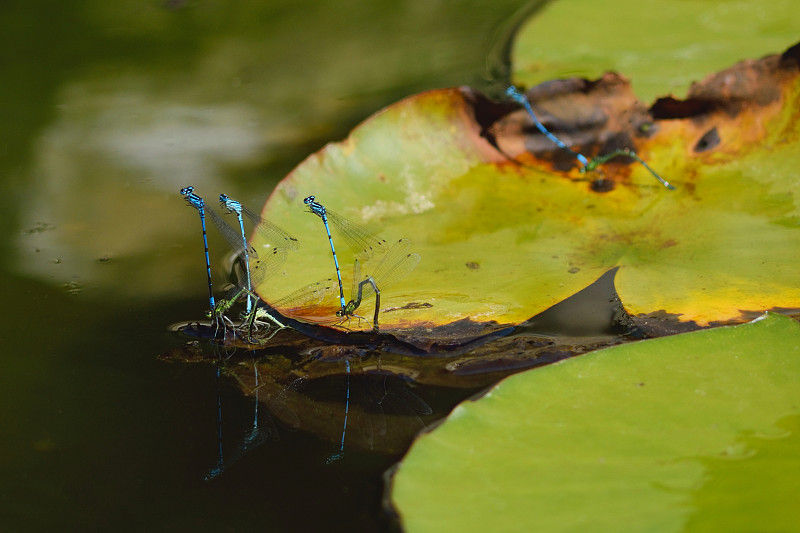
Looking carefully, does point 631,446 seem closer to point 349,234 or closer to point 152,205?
point 349,234

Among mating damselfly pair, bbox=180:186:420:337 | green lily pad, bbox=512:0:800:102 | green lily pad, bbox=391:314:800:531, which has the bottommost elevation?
green lily pad, bbox=391:314:800:531

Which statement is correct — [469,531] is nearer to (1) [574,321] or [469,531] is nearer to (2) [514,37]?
(1) [574,321]

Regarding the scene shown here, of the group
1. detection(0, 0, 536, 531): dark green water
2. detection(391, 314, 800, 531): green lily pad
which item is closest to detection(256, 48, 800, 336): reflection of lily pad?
detection(391, 314, 800, 531): green lily pad

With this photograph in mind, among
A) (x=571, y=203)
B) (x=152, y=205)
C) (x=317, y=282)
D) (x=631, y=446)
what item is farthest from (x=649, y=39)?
(x=631, y=446)

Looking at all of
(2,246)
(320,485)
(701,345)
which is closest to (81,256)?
(2,246)

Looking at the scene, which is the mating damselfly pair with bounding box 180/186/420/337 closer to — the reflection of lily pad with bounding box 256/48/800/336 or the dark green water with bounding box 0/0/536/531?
the reflection of lily pad with bounding box 256/48/800/336
